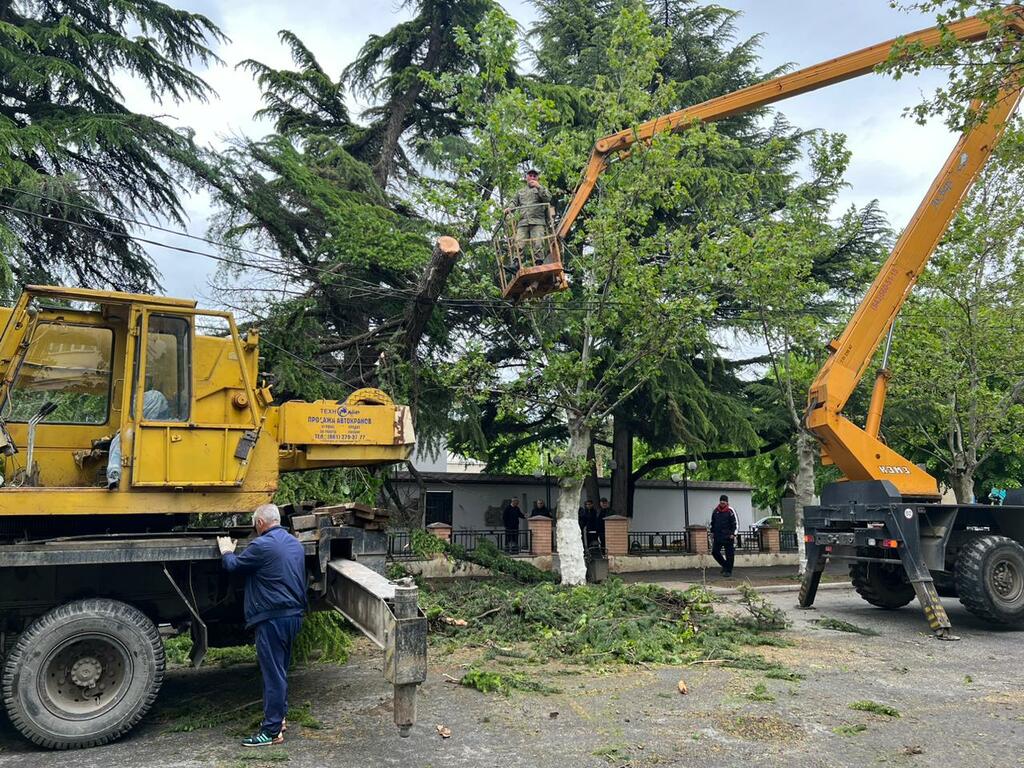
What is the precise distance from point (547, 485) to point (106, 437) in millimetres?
17521

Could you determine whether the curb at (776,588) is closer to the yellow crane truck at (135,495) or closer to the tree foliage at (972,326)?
the tree foliage at (972,326)

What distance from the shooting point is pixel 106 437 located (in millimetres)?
6500

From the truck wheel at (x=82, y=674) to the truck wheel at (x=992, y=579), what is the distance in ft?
32.6

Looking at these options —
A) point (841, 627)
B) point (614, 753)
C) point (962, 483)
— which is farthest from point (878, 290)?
point (614, 753)

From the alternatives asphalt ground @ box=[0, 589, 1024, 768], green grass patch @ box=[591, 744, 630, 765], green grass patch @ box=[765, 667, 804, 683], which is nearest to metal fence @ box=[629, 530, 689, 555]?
asphalt ground @ box=[0, 589, 1024, 768]

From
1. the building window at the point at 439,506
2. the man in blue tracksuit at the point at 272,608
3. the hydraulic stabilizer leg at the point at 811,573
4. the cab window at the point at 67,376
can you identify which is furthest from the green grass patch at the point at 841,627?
the building window at the point at 439,506

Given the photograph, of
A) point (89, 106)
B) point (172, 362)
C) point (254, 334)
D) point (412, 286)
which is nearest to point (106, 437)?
point (172, 362)

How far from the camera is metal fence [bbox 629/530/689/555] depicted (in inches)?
827

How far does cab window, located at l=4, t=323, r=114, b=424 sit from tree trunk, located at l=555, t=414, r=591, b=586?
8172mm

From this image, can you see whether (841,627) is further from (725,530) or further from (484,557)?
(725,530)

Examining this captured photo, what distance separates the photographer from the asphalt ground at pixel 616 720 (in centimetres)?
521

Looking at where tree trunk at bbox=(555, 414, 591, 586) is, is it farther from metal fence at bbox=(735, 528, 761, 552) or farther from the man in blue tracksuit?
metal fence at bbox=(735, 528, 761, 552)

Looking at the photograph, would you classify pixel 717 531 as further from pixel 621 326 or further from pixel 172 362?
pixel 172 362

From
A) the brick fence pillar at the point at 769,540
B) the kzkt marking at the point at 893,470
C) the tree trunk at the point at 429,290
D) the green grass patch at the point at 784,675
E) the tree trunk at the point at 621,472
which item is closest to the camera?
the green grass patch at the point at 784,675
